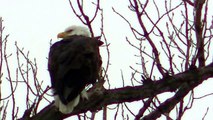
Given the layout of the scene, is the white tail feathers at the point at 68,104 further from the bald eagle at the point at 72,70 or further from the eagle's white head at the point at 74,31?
the eagle's white head at the point at 74,31

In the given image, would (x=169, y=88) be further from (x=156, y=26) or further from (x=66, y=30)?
(x=66, y=30)

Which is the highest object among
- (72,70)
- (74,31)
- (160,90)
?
(74,31)

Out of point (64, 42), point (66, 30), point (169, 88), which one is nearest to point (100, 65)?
point (64, 42)

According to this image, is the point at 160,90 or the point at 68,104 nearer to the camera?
the point at 160,90

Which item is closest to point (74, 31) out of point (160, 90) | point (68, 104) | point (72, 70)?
point (72, 70)

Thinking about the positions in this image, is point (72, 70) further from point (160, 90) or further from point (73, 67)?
point (160, 90)

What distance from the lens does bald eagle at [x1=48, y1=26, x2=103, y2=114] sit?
10.3 ft

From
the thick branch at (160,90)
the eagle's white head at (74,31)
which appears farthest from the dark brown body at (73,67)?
the eagle's white head at (74,31)

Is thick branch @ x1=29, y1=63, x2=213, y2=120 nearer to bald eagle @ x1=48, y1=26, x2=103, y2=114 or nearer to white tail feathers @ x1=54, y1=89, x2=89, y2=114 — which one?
white tail feathers @ x1=54, y1=89, x2=89, y2=114

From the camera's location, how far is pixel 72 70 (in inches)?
124

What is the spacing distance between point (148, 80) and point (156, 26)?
1.57ft

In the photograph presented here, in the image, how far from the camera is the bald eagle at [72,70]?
3129mm

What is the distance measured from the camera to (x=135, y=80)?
3.84 m

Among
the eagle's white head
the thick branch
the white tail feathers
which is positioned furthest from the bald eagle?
the eagle's white head
